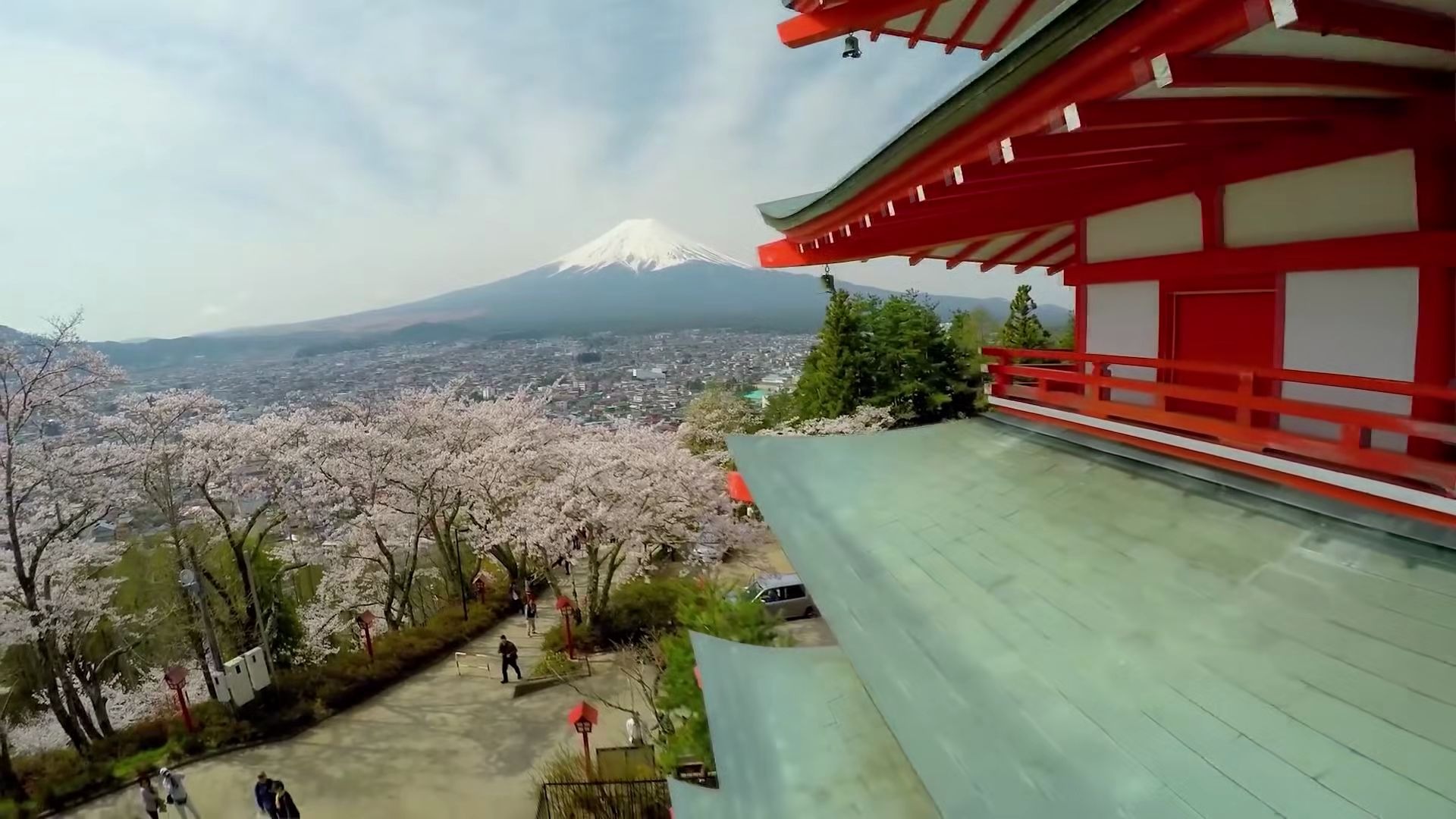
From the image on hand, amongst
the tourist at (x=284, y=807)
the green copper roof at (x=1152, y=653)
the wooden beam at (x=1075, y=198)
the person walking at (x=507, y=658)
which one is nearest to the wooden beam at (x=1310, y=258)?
the wooden beam at (x=1075, y=198)

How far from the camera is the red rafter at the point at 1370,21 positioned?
1319mm

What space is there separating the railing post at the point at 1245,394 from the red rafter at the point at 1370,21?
4.54 feet

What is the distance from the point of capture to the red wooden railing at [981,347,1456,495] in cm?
208

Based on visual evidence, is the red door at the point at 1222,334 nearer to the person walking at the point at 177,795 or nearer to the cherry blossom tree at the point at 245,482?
the person walking at the point at 177,795

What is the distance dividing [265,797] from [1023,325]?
30.9m

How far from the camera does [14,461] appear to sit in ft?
36.0

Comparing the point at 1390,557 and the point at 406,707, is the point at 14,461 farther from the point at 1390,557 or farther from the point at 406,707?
the point at 1390,557

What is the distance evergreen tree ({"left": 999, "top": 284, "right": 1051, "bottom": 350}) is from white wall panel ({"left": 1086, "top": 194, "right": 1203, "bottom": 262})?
26511mm

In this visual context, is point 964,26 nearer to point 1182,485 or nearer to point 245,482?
point 1182,485

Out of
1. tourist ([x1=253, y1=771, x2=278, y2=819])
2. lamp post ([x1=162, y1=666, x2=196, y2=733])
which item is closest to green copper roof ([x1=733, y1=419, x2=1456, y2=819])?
tourist ([x1=253, y1=771, x2=278, y2=819])

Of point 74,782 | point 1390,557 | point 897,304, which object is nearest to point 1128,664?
point 1390,557

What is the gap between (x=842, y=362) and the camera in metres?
23.0

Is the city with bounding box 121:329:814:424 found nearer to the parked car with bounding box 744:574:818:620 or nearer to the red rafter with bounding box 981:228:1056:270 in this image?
the parked car with bounding box 744:574:818:620

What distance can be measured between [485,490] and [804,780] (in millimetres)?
15102
